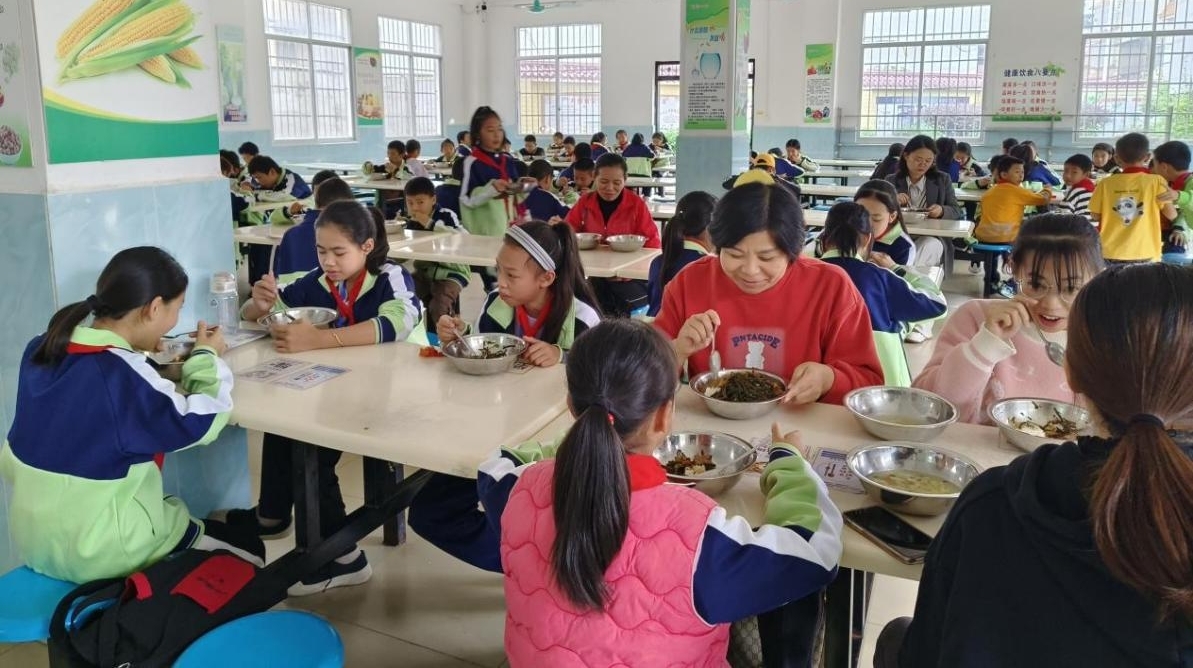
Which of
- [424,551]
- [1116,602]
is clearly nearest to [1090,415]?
[1116,602]

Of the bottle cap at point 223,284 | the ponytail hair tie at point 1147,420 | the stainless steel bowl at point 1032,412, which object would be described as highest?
the ponytail hair tie at point 1147,420

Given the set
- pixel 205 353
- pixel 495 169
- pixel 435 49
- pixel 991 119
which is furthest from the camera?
pixel 435 49

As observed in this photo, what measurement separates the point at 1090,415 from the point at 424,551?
231 cm

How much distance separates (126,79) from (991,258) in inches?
226

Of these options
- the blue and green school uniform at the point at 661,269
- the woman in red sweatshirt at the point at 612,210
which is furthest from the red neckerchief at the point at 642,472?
the woman in red sweatshirt at the point at 612,210

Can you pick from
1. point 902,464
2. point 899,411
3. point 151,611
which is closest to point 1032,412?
point 899,411

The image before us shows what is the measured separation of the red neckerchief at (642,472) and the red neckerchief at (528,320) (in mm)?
1390

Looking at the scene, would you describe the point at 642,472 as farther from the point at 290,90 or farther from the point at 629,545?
the point at 290,90

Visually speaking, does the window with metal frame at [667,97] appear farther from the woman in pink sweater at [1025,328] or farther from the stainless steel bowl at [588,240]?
the woman in pink sweater at [1025,328]

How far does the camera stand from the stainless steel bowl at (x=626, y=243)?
4852mm

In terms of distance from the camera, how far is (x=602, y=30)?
52.3ft

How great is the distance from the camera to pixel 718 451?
175cm

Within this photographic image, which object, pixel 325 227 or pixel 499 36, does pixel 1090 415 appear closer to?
pixel 325 227

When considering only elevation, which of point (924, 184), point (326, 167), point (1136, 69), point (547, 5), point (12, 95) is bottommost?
point (924, 184)
